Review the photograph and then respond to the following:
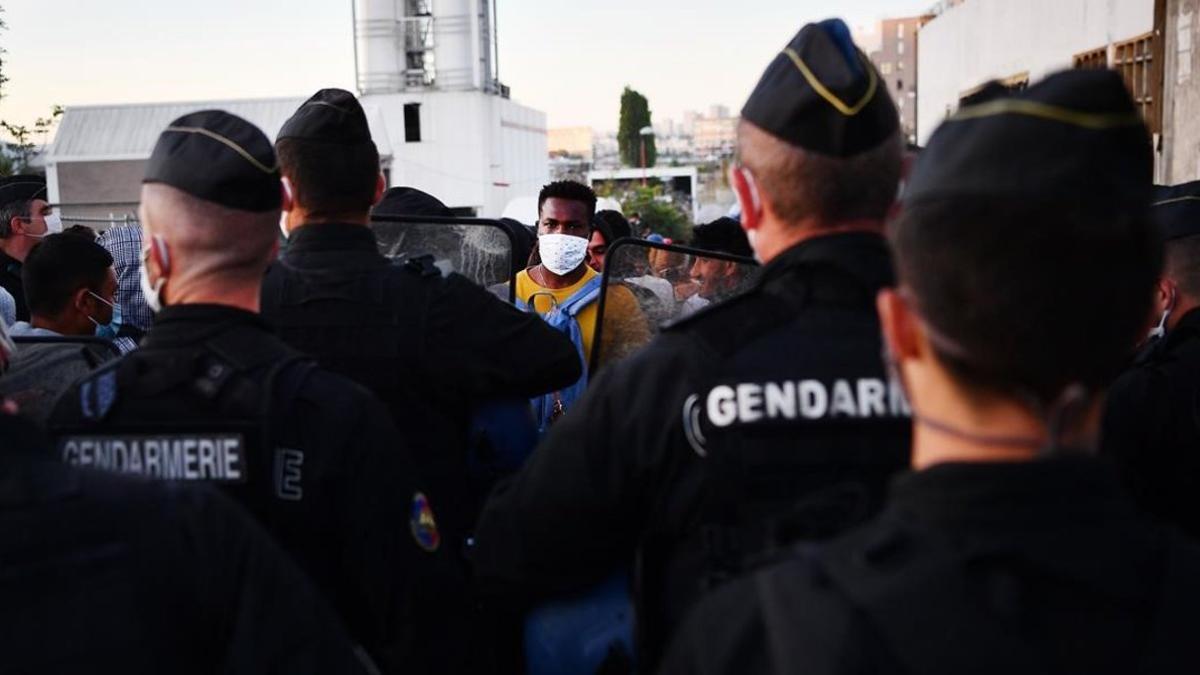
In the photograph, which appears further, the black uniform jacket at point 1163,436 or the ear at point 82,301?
the ear at point 82,301

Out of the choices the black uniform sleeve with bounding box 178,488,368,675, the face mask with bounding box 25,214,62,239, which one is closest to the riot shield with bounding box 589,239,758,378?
the black uniform sleeve with bounding box 178,488,368,675

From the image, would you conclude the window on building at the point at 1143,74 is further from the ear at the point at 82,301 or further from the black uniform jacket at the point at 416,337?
the black uniform jacket at the point at 416,337

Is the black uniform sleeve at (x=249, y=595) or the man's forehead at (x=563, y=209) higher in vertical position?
the man's forehead at (x=563, y=209)

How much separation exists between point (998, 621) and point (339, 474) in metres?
1.38

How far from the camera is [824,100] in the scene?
219 centimetres

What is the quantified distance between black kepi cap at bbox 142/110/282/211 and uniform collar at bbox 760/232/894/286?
1059mm

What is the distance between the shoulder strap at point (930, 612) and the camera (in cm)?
127

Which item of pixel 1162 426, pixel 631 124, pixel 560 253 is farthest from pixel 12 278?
pixel 631 124

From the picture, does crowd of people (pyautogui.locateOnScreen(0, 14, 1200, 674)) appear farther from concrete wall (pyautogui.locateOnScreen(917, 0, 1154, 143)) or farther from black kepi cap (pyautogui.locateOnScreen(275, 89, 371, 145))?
concrete wall (pyautogui.locateOnScreen(917, 0, 1154, 143))

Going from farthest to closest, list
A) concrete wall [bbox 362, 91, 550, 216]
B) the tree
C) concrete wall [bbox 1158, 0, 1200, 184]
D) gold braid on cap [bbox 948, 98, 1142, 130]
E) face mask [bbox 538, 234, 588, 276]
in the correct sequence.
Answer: the tree
concrete wall [bbox 362, 91, 550, 216]
concrete wall [bbox 1158, 0, 1200, 184]
face mask [bbox 538, 234, 588, 276]
gold braid on cap [bbox 948, 98, 1142, 130]

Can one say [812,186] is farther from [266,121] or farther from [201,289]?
[266,121]

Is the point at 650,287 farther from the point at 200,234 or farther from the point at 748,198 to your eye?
the point at 200,234

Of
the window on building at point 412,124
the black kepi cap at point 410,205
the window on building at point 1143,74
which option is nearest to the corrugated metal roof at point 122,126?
the window on building at point 412,124

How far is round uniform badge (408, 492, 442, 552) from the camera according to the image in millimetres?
2391
